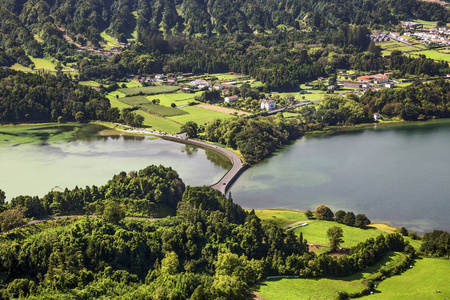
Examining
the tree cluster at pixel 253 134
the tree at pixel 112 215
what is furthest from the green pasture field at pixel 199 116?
the tree at pixel 112 215

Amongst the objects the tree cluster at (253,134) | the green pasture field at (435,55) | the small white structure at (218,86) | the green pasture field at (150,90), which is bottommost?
the tree cluster at (253,134)

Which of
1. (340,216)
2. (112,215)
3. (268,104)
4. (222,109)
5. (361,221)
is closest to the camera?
(112,215)

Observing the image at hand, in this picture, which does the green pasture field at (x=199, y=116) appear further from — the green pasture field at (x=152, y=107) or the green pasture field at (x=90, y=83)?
the green pasture field at (x=90, y=83)

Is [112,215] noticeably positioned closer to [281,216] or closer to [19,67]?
[281,216]

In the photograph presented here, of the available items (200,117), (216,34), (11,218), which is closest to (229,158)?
(200,117)

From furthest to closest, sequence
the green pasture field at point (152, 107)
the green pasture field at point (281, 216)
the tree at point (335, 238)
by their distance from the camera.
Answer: the green pasture field at point (152, 107) < the green pasture field at point (281, 216) < the tree at point (335, 238)

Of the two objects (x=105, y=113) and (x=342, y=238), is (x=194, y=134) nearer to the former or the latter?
(x=105, y=113)

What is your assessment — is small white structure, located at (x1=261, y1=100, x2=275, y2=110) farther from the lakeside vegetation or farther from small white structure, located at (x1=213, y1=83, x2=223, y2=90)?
small white structure, located at (x1=213, y1=83, x2=223, y2=90)
